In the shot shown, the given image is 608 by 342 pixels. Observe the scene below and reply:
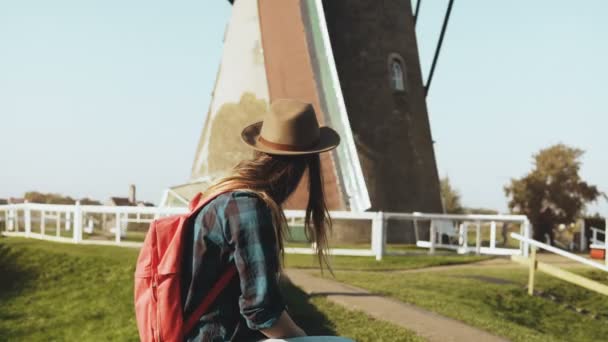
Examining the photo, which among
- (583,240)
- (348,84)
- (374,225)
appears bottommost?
(583,240)

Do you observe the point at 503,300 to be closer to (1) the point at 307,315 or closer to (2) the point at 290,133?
(1) the point at 307,315

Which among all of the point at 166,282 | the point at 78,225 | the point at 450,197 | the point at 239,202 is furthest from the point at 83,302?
the point at 450,197

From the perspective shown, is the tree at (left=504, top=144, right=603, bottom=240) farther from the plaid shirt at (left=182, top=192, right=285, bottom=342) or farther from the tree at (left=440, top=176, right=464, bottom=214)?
the plaid shirt at (left=182, top=192, right=285, bottom=342)

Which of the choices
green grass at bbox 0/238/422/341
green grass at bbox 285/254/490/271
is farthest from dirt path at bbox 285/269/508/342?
green grass at bbox 285/254/490/271

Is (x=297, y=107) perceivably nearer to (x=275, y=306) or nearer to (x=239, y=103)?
(x=275, y=306)

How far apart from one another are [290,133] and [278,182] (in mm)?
180

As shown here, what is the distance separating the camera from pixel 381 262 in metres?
12.5

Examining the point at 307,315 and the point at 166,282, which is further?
the point at 307,315

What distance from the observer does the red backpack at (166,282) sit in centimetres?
229

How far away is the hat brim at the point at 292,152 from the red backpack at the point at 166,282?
0.93 feet

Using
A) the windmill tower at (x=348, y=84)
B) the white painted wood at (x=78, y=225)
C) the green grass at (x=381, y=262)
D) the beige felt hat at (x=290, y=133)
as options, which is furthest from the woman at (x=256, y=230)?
the windmill tower at (x=348, y=84)

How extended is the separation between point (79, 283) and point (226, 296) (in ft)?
28.4

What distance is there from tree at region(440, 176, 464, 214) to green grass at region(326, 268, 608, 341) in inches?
947

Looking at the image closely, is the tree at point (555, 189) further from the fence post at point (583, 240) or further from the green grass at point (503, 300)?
the green grass at point (503, 300)
